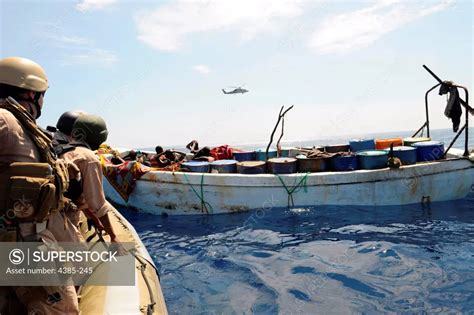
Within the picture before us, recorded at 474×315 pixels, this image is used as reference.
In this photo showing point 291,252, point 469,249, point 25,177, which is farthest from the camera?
point 291,252

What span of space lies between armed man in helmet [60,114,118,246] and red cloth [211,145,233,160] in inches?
317

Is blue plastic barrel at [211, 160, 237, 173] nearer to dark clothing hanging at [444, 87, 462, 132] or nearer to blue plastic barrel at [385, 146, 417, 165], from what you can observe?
blue plastic barrel at [385, 146, 417, 165]

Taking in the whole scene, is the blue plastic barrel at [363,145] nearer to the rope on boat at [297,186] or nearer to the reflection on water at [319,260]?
the reflection on water at [319,260]

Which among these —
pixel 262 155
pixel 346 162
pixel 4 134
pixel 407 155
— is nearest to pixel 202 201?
pixel 262 155

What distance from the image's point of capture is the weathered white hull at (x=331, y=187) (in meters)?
8.89

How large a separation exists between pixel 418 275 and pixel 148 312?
4.28m

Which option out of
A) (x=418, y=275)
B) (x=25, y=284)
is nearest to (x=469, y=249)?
(x=418, y=275)

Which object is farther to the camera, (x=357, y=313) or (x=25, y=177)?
(x=357, y=313)

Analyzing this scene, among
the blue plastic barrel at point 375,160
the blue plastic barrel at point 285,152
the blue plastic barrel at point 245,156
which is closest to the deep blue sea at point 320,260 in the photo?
the blue plastic barrel at point 375,160

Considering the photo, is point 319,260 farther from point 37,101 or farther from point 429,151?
point 429,151

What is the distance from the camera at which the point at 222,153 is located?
1159 cm

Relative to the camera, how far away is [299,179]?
8.90 meters

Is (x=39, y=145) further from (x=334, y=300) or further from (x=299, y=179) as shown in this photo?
(x=299, y=179)

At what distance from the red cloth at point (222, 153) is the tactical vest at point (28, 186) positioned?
888 cm
